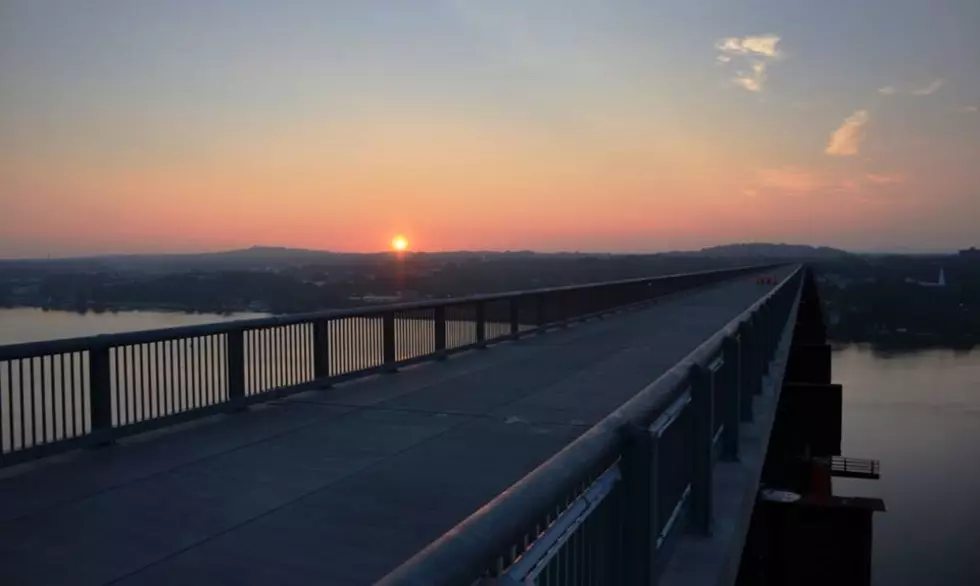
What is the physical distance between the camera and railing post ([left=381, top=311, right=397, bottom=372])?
1553 cm

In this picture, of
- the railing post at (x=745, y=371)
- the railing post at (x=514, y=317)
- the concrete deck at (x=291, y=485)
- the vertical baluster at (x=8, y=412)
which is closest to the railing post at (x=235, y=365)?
the concrete deck at (x=291, y=485)

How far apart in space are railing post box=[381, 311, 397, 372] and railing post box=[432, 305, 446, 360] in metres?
1.67

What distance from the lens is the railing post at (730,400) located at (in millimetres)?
7500

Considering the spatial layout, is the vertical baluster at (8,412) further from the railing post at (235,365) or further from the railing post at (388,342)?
the railing post at (388,342)

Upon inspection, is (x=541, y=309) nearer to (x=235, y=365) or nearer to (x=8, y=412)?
(x=235, y=365)

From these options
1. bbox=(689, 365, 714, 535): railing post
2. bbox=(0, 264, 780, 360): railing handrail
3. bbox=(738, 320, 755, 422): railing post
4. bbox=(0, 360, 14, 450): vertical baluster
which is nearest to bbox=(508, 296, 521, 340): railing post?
bbox=(0, 264, 780, 360): railing handrail

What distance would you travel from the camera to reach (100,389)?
922cm

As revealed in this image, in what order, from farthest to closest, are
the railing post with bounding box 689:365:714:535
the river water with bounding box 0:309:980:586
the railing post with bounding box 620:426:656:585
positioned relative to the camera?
the river water with bounding box 0:309:980:586 → the railing post with bounding box 689:365:714:535 → the railing post with bounding box 620:426:656:585

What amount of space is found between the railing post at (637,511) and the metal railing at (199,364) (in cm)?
655

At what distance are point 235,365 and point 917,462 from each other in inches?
1617

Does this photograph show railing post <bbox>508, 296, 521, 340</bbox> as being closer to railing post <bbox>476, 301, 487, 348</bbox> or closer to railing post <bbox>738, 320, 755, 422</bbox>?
railing post <bbox>476, 301, 487, 348</bbox>

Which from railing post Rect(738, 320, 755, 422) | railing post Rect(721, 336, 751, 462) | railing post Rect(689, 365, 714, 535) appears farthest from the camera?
railing post Rect(738, 320, 755, 422)

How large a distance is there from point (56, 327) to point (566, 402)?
8.40 meters

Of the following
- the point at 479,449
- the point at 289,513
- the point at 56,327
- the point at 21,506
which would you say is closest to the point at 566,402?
the point at 479,449
